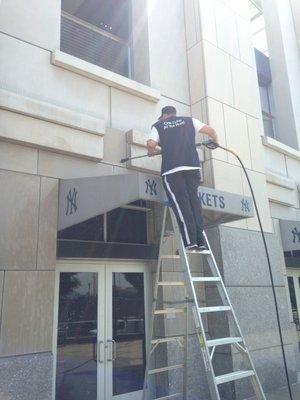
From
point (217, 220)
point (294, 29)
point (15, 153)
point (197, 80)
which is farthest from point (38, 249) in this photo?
point (294, 29)

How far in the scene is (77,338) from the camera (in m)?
5.46

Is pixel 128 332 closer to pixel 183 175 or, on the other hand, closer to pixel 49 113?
pixel 183 175

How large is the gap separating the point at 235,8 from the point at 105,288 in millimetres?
6351

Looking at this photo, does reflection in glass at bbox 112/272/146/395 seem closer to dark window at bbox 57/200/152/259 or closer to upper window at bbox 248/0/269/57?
dark window at bbox 57/200/152/259

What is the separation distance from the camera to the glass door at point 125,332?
5.66 metres

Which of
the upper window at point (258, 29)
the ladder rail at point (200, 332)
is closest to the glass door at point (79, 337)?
the ladder rail at point (200, 332)

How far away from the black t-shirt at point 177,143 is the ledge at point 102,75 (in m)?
1.74

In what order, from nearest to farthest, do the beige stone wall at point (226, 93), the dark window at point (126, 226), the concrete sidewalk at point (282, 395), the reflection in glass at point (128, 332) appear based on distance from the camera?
the reflection in glass at point (128, 332)
the concrete sidewalk at point (282, 395)
the dark window at point (126, 226)
the beige stone wall at point (226, 93)

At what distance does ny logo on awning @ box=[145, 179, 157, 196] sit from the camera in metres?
4.40

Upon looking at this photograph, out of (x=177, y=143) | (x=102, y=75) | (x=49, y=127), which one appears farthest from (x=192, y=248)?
(x=102, y=75)

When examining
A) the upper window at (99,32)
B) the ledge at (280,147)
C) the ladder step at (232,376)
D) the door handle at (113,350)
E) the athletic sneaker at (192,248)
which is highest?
the upper window at (99,32)

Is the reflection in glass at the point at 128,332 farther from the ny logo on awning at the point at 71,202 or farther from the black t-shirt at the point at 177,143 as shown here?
the black t-shirt at the point at 177,143

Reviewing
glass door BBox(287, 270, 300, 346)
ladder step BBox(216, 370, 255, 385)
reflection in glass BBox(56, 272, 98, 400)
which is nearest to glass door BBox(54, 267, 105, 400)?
reflection in glass BBox(56, 272, 98, 400)

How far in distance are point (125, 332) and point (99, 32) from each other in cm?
505
